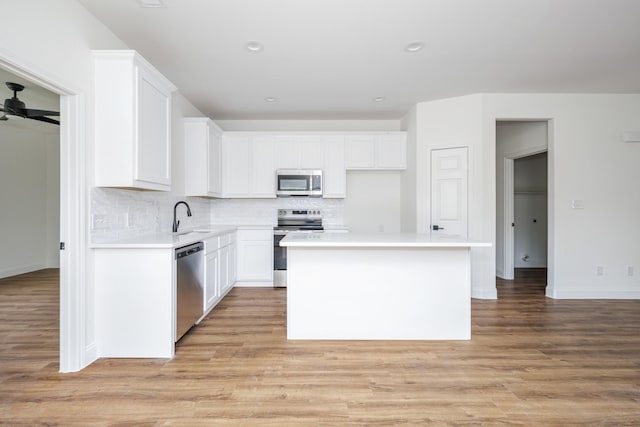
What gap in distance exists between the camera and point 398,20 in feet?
7.72

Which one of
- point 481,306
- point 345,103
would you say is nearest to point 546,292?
point 481,306

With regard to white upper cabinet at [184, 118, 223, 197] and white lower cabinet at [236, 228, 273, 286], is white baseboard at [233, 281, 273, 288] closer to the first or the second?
white lower cabinet at [236, 228, 273, 286]

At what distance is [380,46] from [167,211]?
2861 mm

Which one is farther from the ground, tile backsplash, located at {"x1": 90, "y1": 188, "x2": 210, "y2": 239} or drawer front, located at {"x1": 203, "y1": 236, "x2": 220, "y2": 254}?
tile backsplash, located at {"x1": 90, "y1": 188, "x2": 210, "y2": 239}

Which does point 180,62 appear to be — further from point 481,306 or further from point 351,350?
point 481,306

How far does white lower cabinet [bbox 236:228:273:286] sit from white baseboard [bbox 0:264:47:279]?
4137mm

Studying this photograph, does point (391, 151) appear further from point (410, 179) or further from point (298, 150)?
point (298, 150)

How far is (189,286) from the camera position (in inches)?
106

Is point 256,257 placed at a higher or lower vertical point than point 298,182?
lower

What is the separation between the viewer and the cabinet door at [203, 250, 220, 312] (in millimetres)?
3146

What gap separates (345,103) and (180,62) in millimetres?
2123

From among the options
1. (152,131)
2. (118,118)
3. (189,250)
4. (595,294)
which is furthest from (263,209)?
(595,294)

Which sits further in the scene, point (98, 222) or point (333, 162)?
point (333, 162)

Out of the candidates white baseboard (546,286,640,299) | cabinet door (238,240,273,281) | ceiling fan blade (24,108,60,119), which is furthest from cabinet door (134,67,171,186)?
white baseboard (546,286,640,299)
